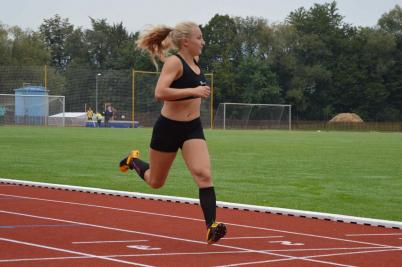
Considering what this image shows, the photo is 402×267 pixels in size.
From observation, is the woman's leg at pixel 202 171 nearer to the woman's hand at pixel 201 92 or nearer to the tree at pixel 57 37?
the woman's hand at pixel 201 92

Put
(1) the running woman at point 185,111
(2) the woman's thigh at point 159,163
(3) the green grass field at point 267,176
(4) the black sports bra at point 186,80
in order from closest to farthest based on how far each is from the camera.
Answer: (1) the running woman at point 185,111
(4) the black sports bra at point 186,80
(2) the woman's thigh at point 159,163
(3) the green grass field at point 267,176

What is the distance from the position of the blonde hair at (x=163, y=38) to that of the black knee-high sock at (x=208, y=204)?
4.35 feet

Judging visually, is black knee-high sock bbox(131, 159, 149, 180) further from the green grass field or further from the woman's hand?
the green grass field

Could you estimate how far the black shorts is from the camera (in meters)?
7.15

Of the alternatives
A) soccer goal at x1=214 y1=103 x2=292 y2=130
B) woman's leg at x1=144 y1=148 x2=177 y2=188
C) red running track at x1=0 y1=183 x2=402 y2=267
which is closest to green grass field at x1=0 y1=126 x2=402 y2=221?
red running track at x1=0 y1=183 x2=402 y2=267

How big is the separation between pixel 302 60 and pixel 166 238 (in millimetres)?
89151

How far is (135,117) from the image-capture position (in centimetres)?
5694

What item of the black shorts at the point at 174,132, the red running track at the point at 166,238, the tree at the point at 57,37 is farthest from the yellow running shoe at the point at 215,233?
the tree at the point at 57,37

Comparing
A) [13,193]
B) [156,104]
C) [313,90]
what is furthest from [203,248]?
[313,90]

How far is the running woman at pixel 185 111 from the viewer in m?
6.94

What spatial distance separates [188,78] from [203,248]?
1517 mm

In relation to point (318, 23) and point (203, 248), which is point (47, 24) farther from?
point (203, 248)

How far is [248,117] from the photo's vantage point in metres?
65.8

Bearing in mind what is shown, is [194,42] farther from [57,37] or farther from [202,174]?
[57,37]
